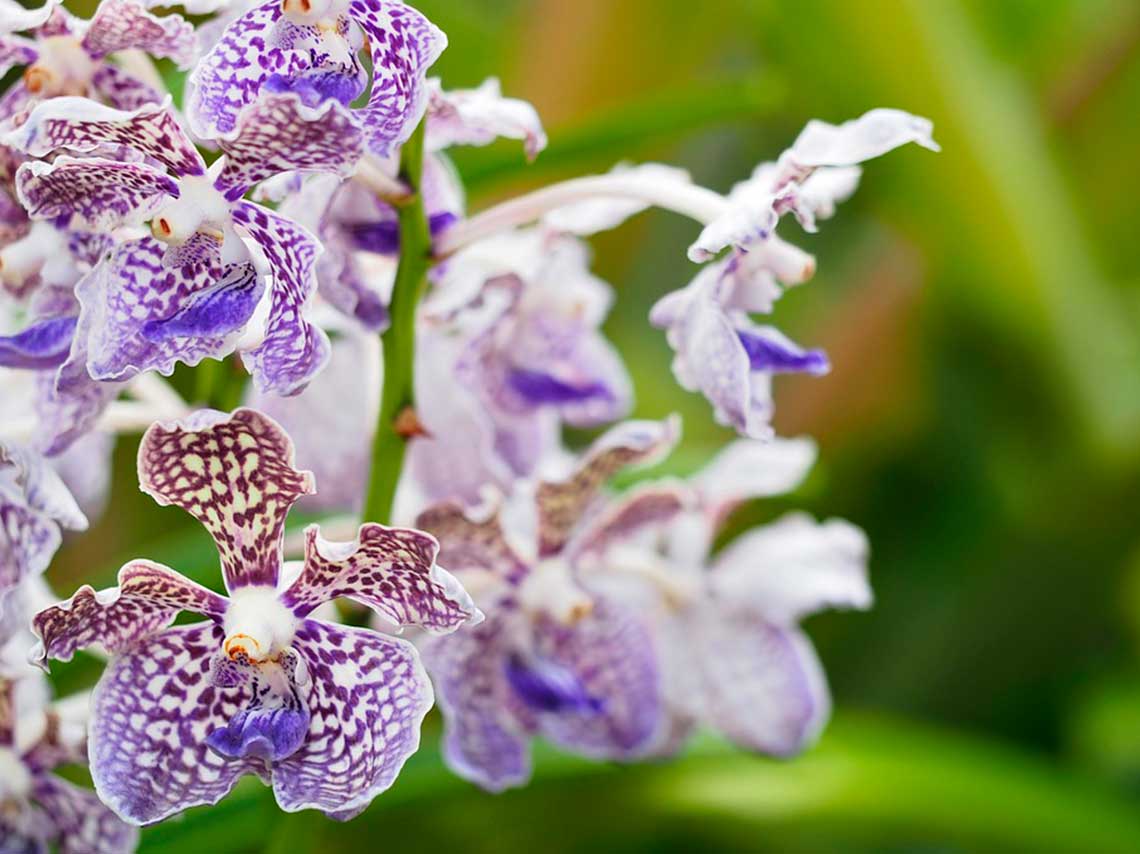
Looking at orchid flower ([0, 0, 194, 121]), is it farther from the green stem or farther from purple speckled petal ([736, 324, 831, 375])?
purple speckled petal ([736, 324, 831, 375])

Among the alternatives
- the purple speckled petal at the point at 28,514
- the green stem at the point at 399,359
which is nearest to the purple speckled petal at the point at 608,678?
the green stem at the point at 399,359

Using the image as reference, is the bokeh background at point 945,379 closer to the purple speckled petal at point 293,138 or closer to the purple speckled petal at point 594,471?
the purple speckled petal at point 594,471

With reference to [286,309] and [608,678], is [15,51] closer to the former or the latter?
[286,309]

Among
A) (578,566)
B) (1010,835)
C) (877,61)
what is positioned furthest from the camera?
(877,61)

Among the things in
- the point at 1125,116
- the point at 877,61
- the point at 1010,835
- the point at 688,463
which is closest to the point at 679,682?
the point at 688,463

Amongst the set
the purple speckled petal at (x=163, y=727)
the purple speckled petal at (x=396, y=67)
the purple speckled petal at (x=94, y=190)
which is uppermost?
the purple speckled petal at (x=396, y=67)

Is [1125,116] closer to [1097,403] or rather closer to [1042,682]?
[1097,403]

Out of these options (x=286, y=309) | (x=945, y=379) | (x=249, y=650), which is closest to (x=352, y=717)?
(x=249, y=650)
